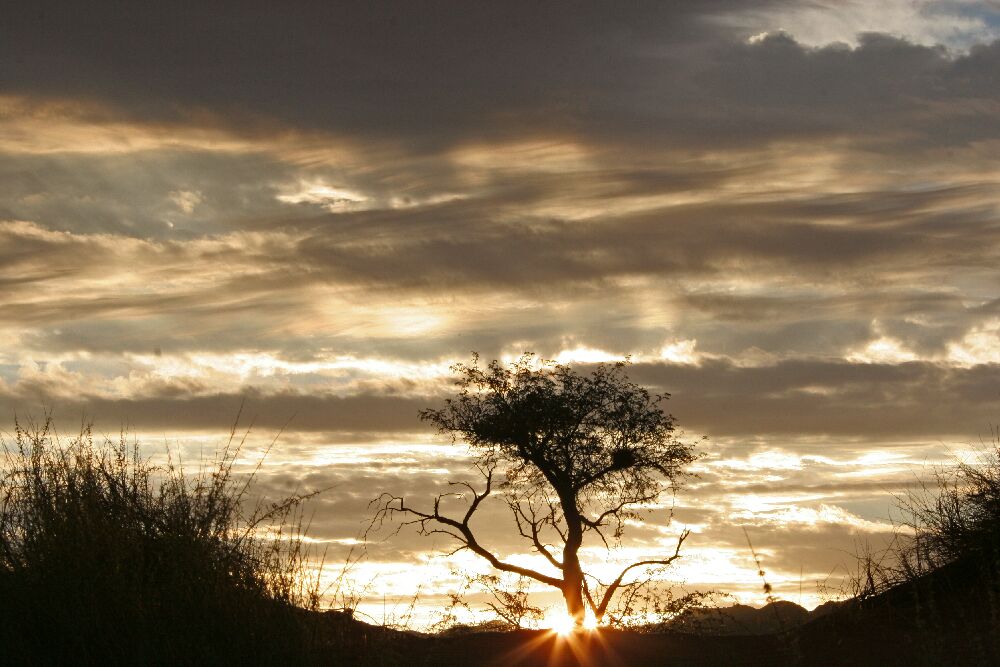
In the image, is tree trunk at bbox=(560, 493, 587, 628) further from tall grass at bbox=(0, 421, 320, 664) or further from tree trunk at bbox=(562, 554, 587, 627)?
tall grass at bbox=(0, 421, 320, 664)

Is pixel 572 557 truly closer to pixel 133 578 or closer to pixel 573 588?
pixel 573 588

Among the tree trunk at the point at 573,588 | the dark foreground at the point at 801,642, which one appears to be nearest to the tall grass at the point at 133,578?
the dark foreground at the point at 801,642

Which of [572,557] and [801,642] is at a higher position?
[572,557]

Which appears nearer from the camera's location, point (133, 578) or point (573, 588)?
point (133, 578)

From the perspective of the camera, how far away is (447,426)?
86.1 ft

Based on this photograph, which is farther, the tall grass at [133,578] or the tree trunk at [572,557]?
the tree trunk at [572,557]

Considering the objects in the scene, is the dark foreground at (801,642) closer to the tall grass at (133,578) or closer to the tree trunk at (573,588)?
the tall grass at (133,578)

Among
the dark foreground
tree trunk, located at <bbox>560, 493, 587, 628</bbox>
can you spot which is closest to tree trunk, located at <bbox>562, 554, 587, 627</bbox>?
tree trunk, located at <bbox>560, 493, 587, 628</bbox>

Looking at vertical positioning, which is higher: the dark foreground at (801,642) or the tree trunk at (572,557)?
the tree trunk at (572,557)

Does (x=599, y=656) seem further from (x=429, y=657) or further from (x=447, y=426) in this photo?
(x=447, y=426)

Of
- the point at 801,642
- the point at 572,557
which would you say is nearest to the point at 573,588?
the point at 572,557

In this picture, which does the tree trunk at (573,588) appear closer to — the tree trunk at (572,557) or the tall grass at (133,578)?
the tree trunk at (572,557)

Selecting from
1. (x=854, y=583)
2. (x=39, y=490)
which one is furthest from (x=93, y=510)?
(x=854, y=583)

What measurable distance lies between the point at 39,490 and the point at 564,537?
1510 cm
